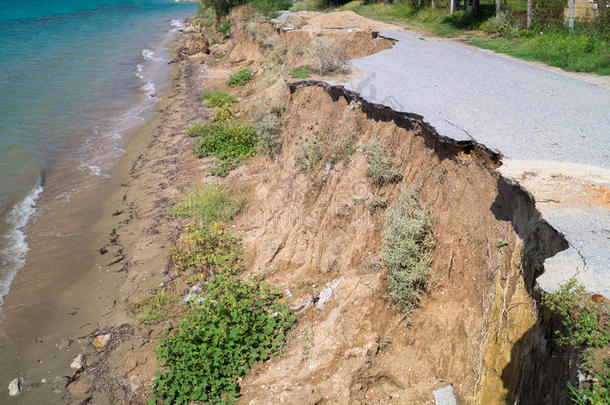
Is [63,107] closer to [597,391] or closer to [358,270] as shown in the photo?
[358,270]

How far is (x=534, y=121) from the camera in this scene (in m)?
6.36

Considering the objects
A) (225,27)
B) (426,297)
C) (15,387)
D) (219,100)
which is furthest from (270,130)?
(225,27)

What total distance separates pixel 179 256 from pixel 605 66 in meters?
10.2

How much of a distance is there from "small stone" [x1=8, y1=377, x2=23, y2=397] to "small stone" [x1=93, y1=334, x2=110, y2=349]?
1122 mm

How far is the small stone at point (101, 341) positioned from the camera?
6.96 m

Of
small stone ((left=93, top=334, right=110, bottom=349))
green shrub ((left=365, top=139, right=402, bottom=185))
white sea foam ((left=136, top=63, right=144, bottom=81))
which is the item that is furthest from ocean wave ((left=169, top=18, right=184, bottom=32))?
small stone ((left=93, top=334, right=110, bottom=349))

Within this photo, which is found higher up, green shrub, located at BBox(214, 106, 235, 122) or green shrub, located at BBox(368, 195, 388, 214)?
green shrub, located at BBox(214, 106, 235, 122)

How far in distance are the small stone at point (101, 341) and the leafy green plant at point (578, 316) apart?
6.61 m

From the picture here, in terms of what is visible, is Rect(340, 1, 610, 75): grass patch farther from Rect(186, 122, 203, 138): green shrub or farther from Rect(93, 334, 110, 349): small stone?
Rect(93, 334, 110, 349): small stone

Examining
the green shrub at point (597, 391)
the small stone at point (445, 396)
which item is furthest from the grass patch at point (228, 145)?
the green shrub at point (597, 391)

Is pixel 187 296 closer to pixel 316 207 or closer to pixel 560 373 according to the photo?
pixel 316 207

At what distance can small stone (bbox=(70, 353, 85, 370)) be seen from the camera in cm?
660

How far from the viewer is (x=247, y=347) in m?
6.13

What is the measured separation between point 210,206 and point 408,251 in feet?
18.1
